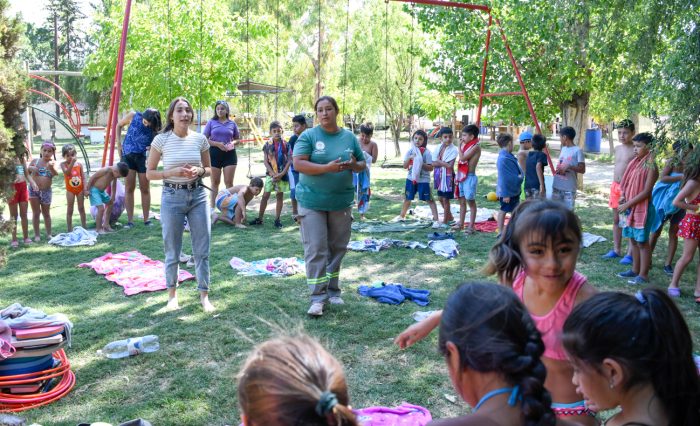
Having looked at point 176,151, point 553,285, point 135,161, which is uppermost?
point 176,151

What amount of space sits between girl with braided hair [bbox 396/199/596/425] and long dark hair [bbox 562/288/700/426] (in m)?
0.54

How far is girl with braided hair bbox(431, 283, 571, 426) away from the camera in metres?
1.64

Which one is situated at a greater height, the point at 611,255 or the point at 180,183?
the point at 180,183

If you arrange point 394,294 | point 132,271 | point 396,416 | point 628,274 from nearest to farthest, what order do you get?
point 396,416 < point 394,294 < point 628,274 < point 132,271

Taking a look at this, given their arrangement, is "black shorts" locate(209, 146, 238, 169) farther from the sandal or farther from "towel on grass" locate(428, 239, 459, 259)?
the sandal

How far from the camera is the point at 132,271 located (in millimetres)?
7055

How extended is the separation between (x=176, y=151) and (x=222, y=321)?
5.29 feet

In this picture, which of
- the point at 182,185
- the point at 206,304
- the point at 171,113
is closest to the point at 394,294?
the point at 206,304

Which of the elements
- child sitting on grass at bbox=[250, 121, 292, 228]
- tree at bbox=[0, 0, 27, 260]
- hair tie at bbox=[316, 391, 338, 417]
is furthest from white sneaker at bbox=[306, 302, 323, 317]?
child sitting on grass at bbox=[250, 121, 292, 228]

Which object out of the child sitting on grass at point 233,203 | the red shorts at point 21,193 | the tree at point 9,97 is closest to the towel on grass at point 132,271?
the red shorts at point 21,193

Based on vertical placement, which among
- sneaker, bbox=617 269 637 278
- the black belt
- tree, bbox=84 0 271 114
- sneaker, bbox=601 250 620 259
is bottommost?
sneaker, bbox=617 269 637 278

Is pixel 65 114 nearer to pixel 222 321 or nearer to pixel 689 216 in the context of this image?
pixel 222 321

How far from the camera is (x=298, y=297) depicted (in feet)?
20.3

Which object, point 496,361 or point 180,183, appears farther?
point 180,183
